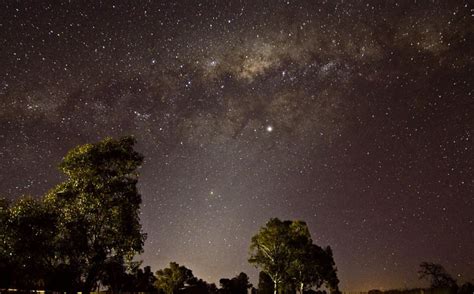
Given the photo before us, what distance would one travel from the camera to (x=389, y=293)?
6356 centimetres

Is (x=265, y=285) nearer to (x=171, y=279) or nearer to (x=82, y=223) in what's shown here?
(x=171, y=279)

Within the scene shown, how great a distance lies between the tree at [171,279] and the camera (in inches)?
3319

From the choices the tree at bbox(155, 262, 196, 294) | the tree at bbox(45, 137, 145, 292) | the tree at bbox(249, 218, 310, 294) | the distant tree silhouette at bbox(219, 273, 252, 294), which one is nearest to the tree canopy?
the tree at bbox(45, 137, 145, 292)

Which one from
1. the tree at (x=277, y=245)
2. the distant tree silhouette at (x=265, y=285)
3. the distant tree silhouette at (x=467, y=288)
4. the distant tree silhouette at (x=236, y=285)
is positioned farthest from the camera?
the distant tree silhouette at (x=236, y=285)

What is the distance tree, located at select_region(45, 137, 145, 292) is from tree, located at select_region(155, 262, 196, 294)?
61.2m

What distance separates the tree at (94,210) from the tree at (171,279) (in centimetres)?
6122

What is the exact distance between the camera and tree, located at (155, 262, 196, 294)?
8431cm

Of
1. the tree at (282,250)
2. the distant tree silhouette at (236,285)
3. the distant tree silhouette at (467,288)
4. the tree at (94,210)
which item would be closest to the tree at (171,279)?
the distant tree silhouette at (236,285)

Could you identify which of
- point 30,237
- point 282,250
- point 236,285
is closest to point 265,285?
point 282,250

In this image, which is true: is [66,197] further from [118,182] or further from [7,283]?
[7,283]

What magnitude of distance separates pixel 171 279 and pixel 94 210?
6390cm

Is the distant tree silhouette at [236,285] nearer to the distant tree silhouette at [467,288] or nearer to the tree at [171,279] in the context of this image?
the tree at [171,279]

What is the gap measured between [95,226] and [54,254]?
3.29 meters

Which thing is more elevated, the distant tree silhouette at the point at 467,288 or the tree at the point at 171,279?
the tree at the point at 171,279
